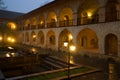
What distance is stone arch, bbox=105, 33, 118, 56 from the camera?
17391mm

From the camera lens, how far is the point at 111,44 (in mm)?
17656

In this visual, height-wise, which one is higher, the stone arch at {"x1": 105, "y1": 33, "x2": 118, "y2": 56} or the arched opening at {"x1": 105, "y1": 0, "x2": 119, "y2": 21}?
the arched opening at {"x1": 105, "y1": 0, "x2": 119, "y2": 21}

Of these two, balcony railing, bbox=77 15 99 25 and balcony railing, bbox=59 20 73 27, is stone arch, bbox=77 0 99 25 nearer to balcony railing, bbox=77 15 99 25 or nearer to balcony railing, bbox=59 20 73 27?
balcony railing, bbox=77 15 99 25

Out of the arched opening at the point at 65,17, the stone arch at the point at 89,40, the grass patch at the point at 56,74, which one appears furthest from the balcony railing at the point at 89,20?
the grass patch at the point at 56,74

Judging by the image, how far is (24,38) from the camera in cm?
4153

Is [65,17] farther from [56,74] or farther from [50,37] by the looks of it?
[56,74]

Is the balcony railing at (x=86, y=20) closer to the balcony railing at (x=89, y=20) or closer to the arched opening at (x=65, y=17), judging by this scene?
the balcony railing at (x=89, y=20)

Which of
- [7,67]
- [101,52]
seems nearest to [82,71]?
[101,52]

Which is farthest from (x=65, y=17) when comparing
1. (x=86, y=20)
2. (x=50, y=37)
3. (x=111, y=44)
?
(x=111, y=44)

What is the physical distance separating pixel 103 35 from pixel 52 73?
8660mm

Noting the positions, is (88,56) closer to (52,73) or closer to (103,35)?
(103,35)

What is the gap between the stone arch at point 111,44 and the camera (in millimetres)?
17391

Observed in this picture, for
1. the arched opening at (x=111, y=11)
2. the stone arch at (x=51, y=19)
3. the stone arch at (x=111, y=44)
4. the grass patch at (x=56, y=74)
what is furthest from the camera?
the stone arch at (x=51, y=19)

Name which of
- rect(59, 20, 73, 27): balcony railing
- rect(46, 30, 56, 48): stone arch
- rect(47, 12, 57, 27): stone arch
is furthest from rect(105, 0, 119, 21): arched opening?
rect(46, 30, 56, 48): stone arch
